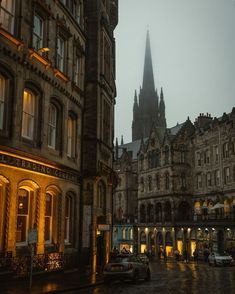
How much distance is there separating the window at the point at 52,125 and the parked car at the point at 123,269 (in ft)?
22.6

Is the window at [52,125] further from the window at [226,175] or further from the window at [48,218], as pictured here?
the window at [226,175]

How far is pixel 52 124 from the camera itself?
22.8 meters

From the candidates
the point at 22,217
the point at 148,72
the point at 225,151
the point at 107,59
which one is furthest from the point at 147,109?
the point at 22,217

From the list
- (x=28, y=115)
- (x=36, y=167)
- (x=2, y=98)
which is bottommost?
(x=36, y=167)

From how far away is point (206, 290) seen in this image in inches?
702

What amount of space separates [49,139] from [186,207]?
176 feet

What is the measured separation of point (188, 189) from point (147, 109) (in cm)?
8143

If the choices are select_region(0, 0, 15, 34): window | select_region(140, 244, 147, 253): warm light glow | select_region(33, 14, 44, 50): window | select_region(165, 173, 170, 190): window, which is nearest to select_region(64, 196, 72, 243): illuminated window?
select_region(33, 14, 44, 50): window

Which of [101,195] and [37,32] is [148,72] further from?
[37,32]

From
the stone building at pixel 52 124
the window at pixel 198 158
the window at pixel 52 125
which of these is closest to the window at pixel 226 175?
the window at pixel 198 158

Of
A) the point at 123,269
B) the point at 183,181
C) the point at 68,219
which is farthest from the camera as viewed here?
the point at 183,181

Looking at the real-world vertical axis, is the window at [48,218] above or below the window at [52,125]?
below

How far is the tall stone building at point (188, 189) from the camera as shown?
2395 inches

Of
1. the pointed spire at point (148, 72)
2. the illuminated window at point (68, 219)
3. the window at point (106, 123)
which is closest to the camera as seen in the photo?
the illuminated window at point (68, 219)
